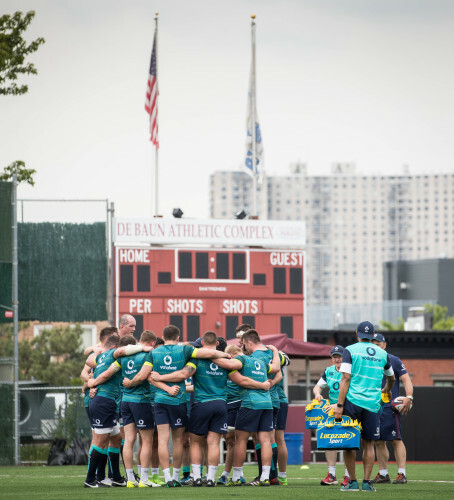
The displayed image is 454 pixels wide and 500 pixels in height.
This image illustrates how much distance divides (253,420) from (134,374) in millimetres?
1579

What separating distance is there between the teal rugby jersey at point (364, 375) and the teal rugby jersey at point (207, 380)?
68.3 inches

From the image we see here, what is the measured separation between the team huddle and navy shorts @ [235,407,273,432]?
1 cm

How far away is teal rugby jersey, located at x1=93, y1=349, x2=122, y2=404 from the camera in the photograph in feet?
46.2

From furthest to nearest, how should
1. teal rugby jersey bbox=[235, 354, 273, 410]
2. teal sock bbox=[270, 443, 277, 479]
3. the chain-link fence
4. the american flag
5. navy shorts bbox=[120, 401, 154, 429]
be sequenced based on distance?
1. the american flag
2. the chain-link fence
3. teal sock bbox=[270, 443, 277, 479]
4. navy shorts bbox=[120, 401, 154, 429]
5. teal rugby jersey bbox=[235, 354, 273, 410]

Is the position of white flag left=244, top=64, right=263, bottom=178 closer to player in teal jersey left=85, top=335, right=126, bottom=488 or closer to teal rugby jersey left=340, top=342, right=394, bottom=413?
player in teal jersey left=85, top=335, right=126, bottom=488

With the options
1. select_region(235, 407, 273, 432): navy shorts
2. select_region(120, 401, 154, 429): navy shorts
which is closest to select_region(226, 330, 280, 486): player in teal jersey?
select_region(235, 407, 273, 432): navy shorts

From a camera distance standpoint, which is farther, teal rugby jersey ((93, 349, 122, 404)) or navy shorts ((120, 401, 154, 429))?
navy shorts ((120, 401, 154, 429))

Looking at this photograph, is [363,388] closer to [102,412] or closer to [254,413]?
[254,413]

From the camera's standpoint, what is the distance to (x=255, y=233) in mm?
29016

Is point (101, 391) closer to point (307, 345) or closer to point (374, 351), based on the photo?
point (374, 351)

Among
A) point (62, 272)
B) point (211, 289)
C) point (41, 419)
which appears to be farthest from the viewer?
point (211, 289)

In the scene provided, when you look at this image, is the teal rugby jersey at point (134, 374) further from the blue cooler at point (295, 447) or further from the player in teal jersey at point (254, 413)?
the blue cooler at point (295, 447)

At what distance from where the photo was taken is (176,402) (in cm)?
1400

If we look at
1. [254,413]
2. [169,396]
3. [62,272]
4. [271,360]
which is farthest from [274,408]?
[62,272]
